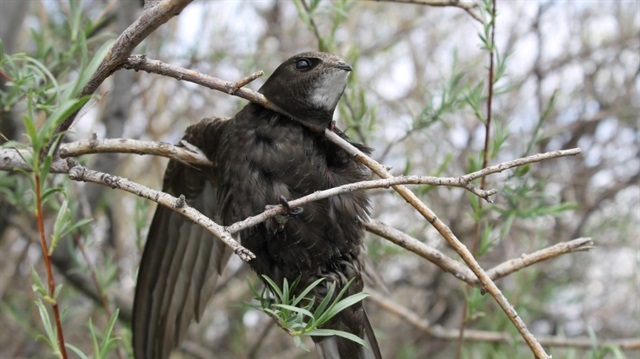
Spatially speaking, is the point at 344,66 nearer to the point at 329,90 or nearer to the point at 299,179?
the point at 329,90


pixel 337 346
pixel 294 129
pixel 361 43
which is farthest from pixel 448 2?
pixel 361 43

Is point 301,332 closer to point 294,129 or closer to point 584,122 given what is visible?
point 294,129

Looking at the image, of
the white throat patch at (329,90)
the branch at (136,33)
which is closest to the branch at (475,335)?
the white throat patch at (329,90)

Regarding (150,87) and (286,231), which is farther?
(150,87)

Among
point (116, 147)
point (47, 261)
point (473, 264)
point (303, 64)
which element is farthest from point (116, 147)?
point (473, 264)

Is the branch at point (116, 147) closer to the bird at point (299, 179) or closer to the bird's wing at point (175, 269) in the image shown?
the bird at point (299, 179)

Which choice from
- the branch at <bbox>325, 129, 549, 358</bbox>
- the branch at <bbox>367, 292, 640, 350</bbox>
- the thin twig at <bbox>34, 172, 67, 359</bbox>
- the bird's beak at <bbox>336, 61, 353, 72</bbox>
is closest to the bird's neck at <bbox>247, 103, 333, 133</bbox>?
the bird's beak at <bbox>336, 61, 353, 72</bbox>

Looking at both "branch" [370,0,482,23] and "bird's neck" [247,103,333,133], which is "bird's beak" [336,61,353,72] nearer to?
"bird's neck" [247,103,333,133]

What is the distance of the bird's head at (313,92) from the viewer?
2.00 metres

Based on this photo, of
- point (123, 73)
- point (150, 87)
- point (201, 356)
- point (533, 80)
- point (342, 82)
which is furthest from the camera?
point (533, 80)

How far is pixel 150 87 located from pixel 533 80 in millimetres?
2217

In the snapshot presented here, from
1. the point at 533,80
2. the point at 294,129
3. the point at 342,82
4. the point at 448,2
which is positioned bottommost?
the point at 294,129

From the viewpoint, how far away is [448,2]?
6.79 feet

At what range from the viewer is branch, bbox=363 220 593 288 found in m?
1.85
